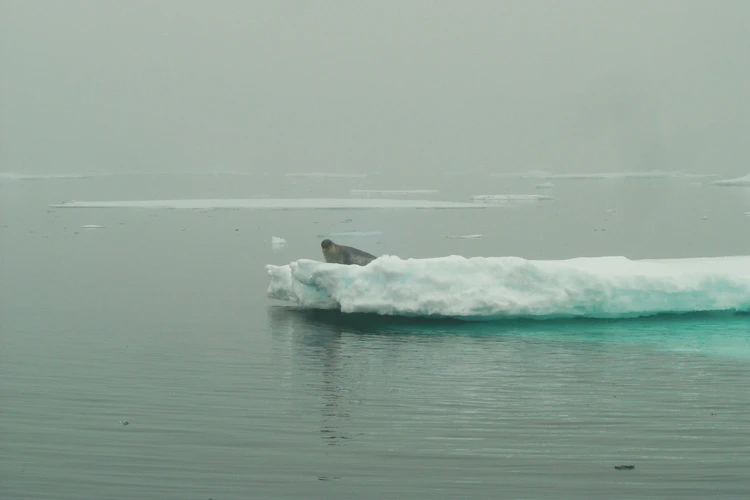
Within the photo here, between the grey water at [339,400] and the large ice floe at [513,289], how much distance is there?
0.73ft

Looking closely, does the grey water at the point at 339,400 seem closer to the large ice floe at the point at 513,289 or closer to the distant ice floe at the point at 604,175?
the large ice floe at the point at 513,289

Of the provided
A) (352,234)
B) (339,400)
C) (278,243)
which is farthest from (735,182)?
(339,400)

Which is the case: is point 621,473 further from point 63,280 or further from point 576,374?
point 63,280

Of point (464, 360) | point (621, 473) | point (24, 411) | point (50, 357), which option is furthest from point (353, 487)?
point (50, 357)

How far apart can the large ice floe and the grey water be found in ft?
0.73

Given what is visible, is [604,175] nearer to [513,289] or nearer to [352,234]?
[352,234]

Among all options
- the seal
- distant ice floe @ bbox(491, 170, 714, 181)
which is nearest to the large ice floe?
the seal

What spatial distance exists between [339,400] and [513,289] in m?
3.77

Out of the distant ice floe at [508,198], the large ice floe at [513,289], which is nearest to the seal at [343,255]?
the large ice floe at [513,289]

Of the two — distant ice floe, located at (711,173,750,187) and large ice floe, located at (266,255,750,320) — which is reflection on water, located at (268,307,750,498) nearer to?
large ice floe, located at (266,255,750,320)

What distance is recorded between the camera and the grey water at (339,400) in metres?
5.86

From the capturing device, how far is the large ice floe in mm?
10852

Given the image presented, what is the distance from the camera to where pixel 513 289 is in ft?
36.0

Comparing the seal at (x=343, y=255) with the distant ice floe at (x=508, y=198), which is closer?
the seal at (x=343, y=255)
